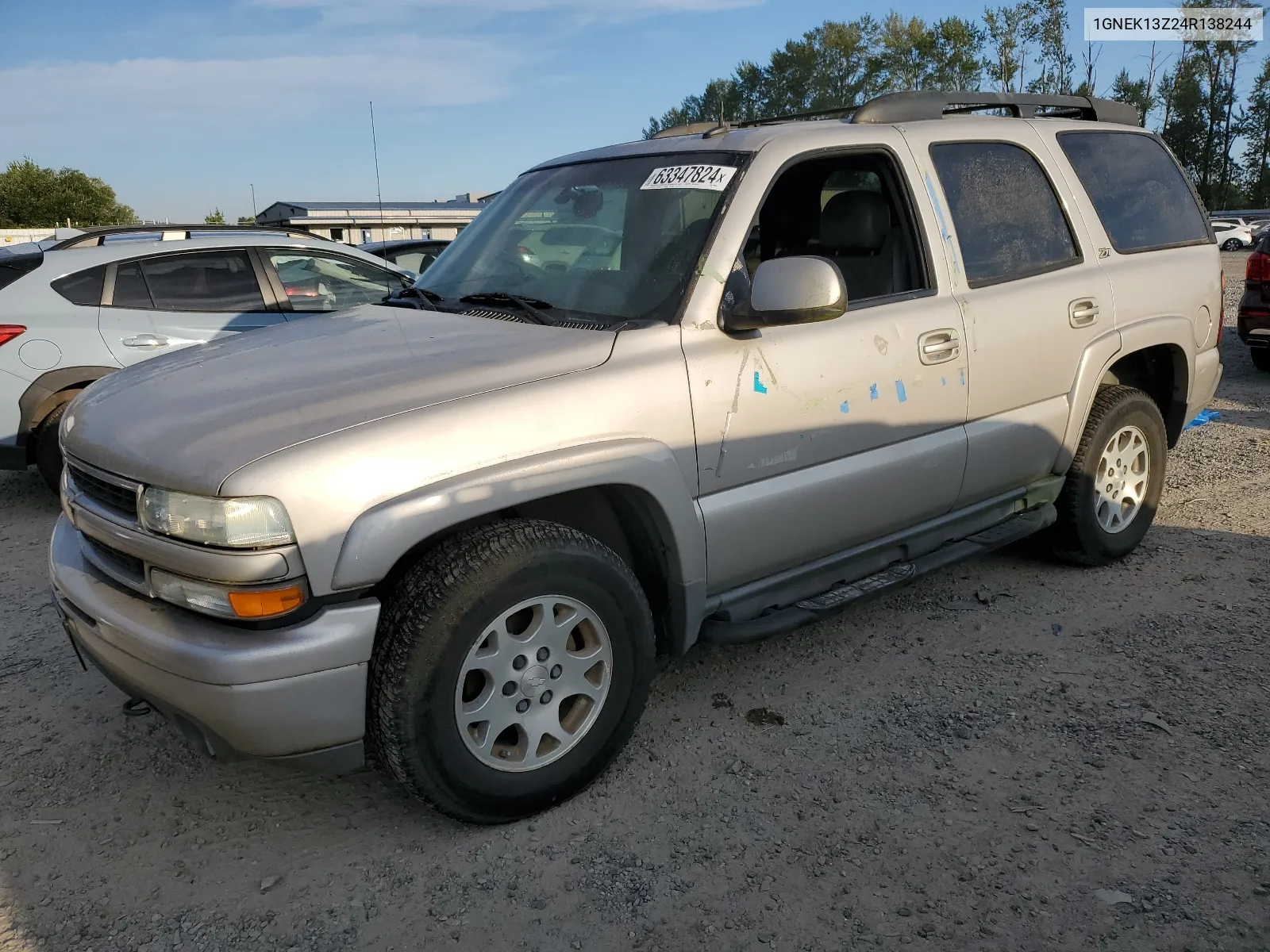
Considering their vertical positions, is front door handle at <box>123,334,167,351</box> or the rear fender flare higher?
front door handle at <box>123,334,167,351</box>

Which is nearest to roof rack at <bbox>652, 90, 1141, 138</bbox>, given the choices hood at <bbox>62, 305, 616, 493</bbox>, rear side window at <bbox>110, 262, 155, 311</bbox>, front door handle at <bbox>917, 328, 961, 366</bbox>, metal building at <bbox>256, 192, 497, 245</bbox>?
front door handle at <bbox>917, 328, 961, 366</bbox>

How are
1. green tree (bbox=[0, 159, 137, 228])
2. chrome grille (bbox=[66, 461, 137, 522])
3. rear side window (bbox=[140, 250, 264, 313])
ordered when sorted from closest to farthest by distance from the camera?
chrome grille (bbox=[66, 461, 137, 522]) → rear side window (bbox=[140, 250, 264, 313]) → green tree (bbox=[0, 159, 137, 228])

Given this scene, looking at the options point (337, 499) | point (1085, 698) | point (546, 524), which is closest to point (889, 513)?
point (1085, 698)

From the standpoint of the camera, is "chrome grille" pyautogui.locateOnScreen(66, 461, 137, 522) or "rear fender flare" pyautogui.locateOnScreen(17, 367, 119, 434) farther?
"rear fender flare" pyautogui.locateOnScreen(17, 367, 119, 434)

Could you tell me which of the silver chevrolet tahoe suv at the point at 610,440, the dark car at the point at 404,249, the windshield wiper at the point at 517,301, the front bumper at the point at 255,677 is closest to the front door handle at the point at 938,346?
the silver chevrolet tahoe suv at the point at 610,440

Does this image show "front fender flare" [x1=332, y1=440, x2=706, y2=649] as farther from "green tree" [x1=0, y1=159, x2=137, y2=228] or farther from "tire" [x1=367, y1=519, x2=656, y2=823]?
"green tree" [x1=0, y1=159, x2=137, y2=228]

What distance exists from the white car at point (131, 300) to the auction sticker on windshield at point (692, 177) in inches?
126

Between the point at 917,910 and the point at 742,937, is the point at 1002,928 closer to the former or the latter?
the point at 917,910

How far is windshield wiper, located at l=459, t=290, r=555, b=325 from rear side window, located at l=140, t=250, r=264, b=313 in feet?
12.8

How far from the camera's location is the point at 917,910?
246 centimetres

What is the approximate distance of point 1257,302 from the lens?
8695 millimetres

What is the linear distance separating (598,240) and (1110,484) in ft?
8.97

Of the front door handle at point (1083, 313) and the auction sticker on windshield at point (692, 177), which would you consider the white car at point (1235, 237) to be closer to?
the front door handle at point (1083, 313)

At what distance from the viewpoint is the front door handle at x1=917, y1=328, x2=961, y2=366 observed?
11.6ft
